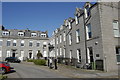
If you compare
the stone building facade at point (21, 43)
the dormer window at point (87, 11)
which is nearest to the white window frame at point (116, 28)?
the dormer window at point (87, 11)

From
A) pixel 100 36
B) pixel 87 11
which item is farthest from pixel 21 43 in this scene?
pixel 100 36

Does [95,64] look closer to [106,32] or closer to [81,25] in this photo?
[106,32]

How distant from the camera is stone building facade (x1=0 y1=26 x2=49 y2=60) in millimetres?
39156

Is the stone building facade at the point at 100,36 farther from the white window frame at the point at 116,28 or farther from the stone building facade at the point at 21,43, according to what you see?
the stone building facade at the point at 21,43

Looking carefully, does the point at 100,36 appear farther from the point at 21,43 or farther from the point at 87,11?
the point at 21,43

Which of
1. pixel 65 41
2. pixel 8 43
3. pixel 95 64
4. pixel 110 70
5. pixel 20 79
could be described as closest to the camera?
pixel 20 79

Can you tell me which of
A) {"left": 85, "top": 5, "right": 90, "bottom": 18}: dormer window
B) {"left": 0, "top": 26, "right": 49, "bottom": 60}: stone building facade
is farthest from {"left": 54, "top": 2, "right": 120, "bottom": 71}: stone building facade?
{"left": 0, "top": 26, "right": 49, "bottom": 60}: stone building facade

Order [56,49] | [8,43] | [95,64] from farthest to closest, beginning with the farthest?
[8,43] → [56,49] → [95,64]

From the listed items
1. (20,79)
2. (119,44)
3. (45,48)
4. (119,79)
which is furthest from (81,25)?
(45,48)

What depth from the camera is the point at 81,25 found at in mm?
20156

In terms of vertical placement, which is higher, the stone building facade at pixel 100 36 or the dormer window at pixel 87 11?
the dormer window at pixel 87 11

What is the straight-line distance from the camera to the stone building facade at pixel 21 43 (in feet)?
128

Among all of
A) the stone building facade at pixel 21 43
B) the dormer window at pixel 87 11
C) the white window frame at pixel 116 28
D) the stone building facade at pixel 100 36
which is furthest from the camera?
the stone building facade at pixel 21 43

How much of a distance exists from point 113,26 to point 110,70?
587 cm
